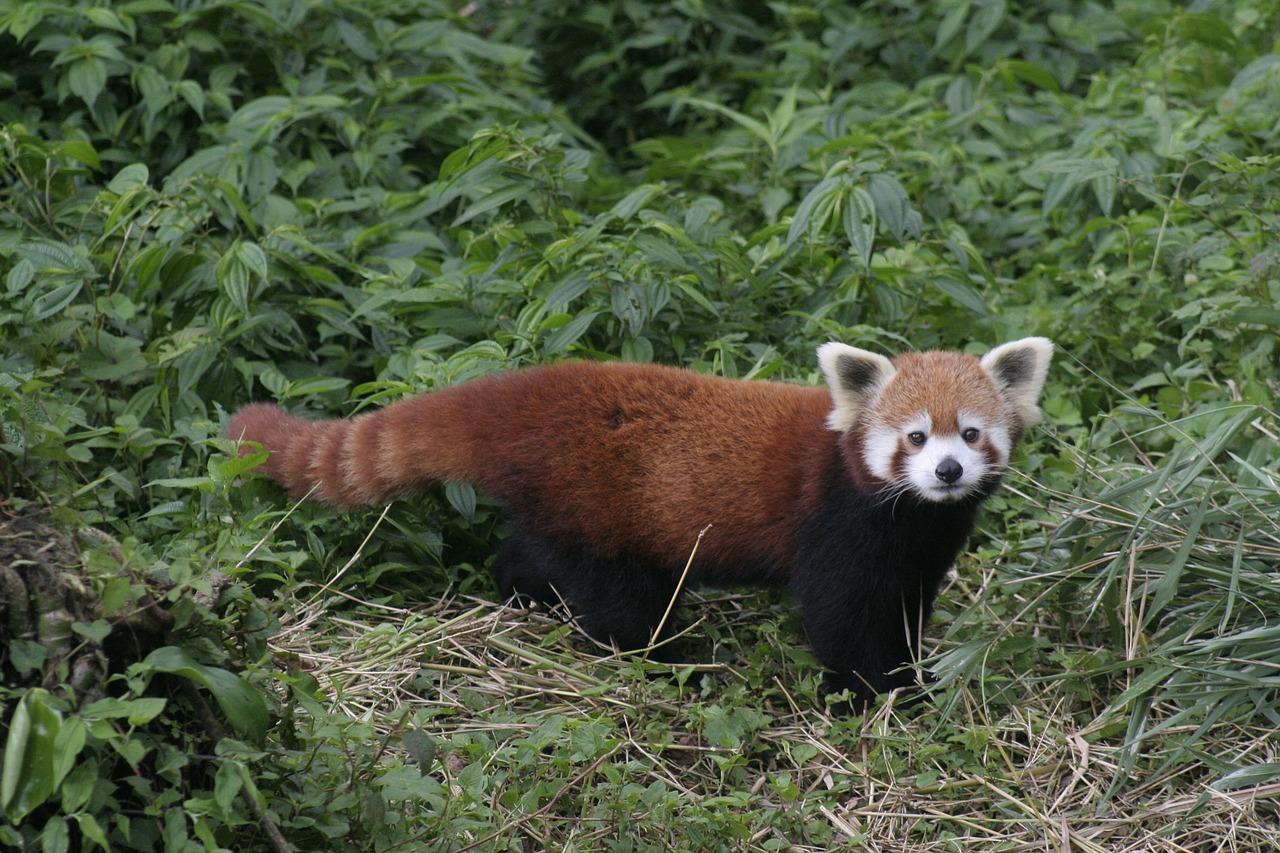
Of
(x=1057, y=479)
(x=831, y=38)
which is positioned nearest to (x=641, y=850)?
(x=1057, y=479)

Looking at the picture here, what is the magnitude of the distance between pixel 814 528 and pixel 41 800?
79.3 inches

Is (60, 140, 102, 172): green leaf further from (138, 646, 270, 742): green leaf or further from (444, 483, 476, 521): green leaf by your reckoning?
(138, 646, 270, 742): green leaf

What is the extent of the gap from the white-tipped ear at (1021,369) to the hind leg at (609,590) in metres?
1.05

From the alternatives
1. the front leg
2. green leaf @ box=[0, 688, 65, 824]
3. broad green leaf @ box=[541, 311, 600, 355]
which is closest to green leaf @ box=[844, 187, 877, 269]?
broad green leaf @ box=[541, 311, 600, 355]

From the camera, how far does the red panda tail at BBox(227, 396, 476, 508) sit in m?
3.40

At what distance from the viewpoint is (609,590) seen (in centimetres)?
346

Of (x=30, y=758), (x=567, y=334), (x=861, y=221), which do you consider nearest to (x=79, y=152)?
(x=567, y=334)

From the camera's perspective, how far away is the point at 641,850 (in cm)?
254

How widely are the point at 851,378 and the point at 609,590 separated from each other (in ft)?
2.87

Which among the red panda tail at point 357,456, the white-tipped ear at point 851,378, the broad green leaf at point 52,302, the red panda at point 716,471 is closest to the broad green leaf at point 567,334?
the red panda at point 716,471

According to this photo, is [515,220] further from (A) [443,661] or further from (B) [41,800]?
(B) [41,800]

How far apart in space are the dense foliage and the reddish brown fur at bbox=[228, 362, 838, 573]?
242mm

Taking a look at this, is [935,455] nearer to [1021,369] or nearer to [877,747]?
[1021,369]

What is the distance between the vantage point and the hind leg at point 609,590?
3.44m
